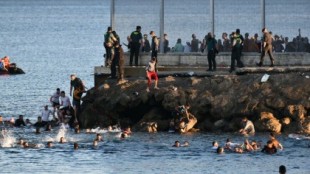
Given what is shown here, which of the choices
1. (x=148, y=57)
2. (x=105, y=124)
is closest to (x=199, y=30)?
(x=148, y=57)

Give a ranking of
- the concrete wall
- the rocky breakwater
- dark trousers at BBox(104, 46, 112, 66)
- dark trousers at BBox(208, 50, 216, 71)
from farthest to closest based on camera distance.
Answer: dark trousers at BBox(104, 46, 112, 66) → the concrete wall → dark trousers at BBox(208, 50, 216, 71) → the rocky breakwater

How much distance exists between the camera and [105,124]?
72.5 m

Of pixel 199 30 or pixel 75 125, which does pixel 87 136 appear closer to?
pixel 75 125

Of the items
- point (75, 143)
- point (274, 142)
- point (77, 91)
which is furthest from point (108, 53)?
point (274, 142)

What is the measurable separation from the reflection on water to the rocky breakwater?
108cm

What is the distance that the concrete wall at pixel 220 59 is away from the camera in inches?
2943

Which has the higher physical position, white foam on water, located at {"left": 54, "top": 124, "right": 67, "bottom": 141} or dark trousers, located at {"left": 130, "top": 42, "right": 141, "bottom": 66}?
dark trousers, located at {"left": 130, "top": 42, "right": 141, "bottom": 66}

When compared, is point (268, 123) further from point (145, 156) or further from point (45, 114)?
point (45, 114)

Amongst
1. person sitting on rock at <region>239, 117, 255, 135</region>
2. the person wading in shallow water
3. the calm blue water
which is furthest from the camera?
the person wading in shallow water

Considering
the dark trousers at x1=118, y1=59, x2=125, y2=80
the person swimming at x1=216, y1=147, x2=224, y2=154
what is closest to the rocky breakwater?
the dark trousers at x1=118, y1=59, x2=125, y2=80

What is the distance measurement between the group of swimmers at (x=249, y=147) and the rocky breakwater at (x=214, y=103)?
328 cm

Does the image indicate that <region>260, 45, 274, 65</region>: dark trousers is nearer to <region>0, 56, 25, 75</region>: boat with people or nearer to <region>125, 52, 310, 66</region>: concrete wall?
<region>125, 52, 310, 66</region>: concrete wall

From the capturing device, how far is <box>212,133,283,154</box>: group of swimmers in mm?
64500

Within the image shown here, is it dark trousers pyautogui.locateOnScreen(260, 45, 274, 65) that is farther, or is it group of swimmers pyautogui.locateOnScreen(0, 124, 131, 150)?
dark trousers pyautogui.locateOnScreen(260, 45, 274, 65)
